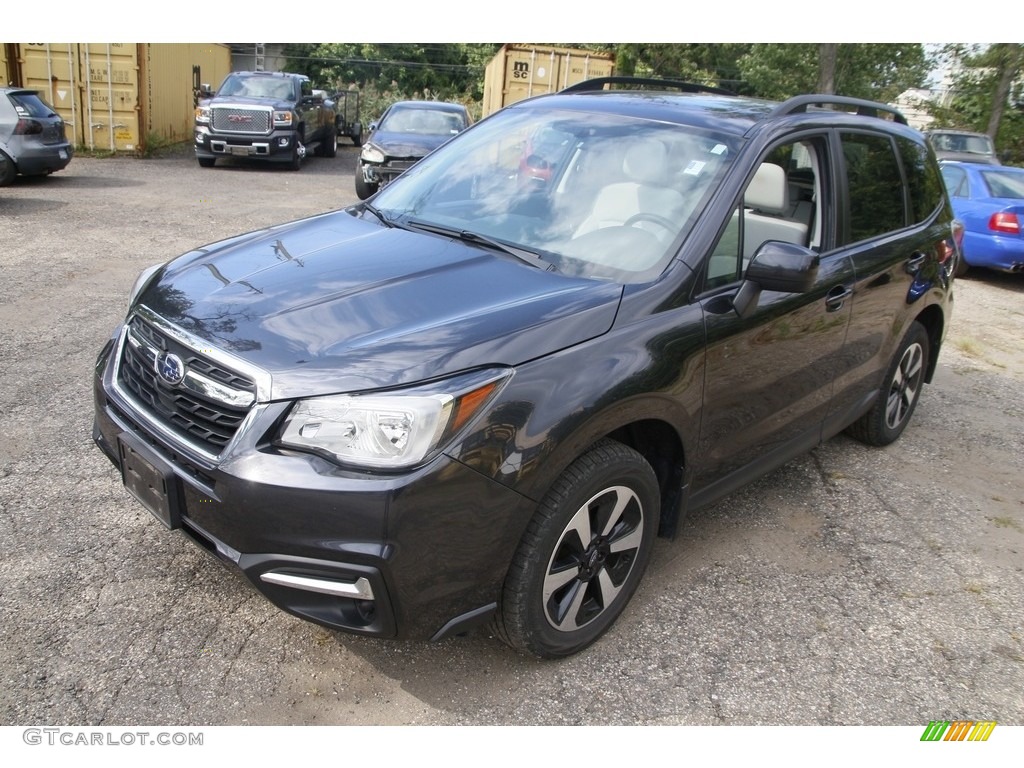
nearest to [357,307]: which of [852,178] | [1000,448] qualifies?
[852,178]

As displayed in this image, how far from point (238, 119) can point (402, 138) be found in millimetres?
5047

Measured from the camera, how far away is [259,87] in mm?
18047

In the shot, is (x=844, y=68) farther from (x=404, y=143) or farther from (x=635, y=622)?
(x=635, y=622)

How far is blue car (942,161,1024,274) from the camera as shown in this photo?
1057 cm

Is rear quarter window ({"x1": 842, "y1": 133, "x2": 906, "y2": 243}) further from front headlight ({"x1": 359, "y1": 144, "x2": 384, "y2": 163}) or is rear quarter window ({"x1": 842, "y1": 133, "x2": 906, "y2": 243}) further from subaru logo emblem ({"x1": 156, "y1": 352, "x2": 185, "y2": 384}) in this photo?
front headlight ({"x1": 359, "y1": 144, "x2": 384, "y2": 163})

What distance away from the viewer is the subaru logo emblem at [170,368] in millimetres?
2674

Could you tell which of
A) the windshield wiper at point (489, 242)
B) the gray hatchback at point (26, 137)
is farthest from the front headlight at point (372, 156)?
the windshield wiper at point (489, 242)

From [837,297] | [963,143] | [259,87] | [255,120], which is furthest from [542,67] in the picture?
[837,297]

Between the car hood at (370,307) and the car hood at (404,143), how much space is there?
10.1 metres

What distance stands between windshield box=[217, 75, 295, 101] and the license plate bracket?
16.6 meters

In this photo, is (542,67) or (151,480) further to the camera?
(542,67)

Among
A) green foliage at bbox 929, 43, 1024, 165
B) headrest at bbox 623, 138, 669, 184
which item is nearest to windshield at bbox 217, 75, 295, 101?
headrest at bbox 623, 138, 669, 184

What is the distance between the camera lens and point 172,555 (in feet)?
11.2
